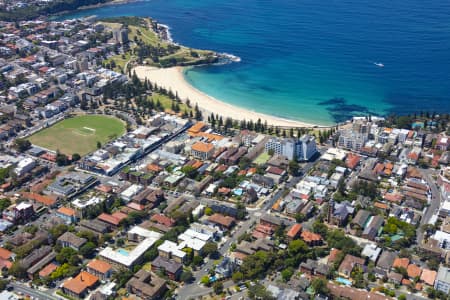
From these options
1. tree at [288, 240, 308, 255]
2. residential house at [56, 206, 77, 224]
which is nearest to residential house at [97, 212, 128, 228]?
residential house at [56, 206, 77, 224]

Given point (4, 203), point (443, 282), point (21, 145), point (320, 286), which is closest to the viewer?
point (320, 286)

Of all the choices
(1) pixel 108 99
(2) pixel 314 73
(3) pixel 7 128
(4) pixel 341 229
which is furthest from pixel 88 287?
(2) pixel 314 73

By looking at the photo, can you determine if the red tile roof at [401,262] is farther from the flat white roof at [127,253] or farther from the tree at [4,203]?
the tree at [4,203]

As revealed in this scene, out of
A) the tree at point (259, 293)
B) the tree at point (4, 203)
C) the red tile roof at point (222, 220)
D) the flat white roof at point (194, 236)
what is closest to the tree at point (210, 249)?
the flat white roof at point (194, 236)

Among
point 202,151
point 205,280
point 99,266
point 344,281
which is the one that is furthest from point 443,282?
point 202,151

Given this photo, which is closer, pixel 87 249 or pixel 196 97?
pixel 87 249

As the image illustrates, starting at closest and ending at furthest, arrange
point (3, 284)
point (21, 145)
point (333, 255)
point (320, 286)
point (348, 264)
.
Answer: point (320, 286)
point (3, 284)
point (348, 264)
point (333, 255)
point (21, 145)

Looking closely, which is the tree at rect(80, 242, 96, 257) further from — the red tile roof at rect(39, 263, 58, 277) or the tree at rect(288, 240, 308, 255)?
the tree at rect(288, 240, 308, 255)

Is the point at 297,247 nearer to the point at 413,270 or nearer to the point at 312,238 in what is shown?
the point at 312,238
